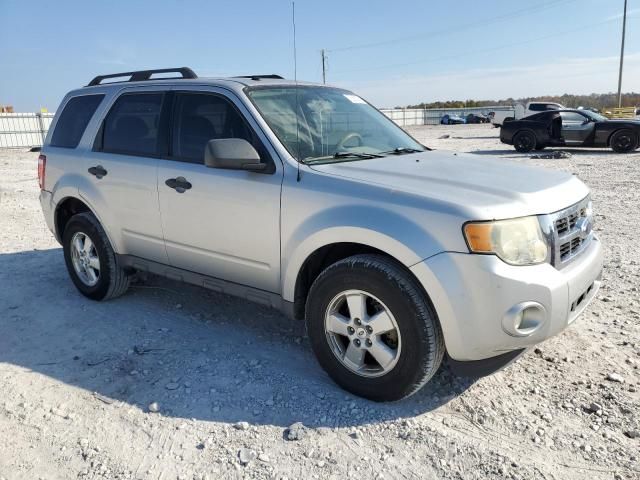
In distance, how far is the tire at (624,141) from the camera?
16625 millimetres

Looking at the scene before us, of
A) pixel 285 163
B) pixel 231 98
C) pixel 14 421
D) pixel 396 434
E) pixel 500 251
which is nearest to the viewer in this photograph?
pixel 500 251

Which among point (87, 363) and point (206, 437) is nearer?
point (206, 437)

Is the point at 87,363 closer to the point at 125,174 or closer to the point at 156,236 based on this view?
the point at 156,236

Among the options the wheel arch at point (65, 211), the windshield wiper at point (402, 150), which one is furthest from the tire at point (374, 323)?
the wheel arch at point (65, 211)

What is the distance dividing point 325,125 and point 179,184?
3.82 ft

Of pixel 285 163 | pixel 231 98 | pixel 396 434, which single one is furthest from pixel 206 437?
pixel 231 98

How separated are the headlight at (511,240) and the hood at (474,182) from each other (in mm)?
47

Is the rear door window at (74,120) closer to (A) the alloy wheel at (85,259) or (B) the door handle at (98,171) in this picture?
(B) the door handle at (98,171)

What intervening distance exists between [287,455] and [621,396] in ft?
6.63

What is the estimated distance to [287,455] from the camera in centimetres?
270

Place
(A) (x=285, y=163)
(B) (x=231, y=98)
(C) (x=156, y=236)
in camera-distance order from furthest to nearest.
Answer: (C) (x=156, y=236) < (B) (x=231, y=98) < (A) (x=285, y=163)

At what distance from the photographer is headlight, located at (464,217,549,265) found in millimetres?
2643

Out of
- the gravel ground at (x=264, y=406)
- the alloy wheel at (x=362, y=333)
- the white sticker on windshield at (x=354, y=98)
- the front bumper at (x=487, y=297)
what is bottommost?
the gravel ground at (x=264, y=406)

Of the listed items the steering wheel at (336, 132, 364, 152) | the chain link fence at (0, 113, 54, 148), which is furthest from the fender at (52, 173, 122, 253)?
the chain link fence at (0, 113, 54, 148)
